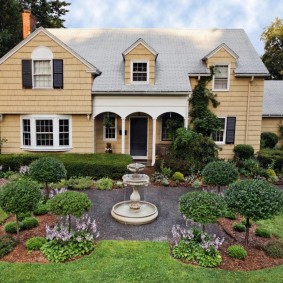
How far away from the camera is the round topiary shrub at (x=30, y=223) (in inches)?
336

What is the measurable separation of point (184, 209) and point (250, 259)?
2028mm

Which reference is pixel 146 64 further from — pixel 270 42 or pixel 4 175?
pixel 270 42

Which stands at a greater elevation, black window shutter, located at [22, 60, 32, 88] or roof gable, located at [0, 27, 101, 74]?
roof gable, located at [0, 27, 101, 74]

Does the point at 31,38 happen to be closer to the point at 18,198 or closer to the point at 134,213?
the point at 18,198

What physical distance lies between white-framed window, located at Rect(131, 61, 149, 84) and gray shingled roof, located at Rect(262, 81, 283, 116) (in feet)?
29.3

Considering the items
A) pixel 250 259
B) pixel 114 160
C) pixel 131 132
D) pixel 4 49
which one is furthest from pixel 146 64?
pixel 4 49

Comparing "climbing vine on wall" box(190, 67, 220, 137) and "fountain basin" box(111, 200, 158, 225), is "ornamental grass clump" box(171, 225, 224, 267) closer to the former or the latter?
"fountain basin" box(111, 200, 158, 225)

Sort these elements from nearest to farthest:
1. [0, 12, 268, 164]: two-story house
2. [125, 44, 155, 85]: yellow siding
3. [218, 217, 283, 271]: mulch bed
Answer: [218, 217, 283, 271]: mulch bed → [0, 12, 268, 164]: two-story house → [125, 44, 155, 85]: yellow siding

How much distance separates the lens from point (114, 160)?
47.0 ft

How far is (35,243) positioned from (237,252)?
5137 millimetres

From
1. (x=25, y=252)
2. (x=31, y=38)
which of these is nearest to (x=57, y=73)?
(x=31, y=38)

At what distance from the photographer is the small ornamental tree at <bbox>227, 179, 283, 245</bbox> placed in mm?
7238

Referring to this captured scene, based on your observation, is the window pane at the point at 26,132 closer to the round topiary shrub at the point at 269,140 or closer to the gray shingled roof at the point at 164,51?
the gray shingled roof at the point at 164,51

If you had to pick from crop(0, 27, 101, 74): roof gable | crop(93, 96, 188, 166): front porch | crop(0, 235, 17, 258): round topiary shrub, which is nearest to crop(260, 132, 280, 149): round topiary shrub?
crop(93, 96, 188, 166): front porch
